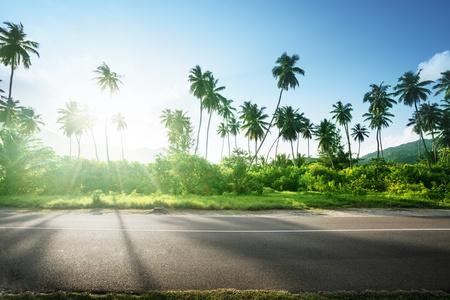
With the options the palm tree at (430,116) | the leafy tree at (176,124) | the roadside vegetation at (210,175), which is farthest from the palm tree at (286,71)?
the palm tree at (430,116)

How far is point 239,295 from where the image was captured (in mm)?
2961

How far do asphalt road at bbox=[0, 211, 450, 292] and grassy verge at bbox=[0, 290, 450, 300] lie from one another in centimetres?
17

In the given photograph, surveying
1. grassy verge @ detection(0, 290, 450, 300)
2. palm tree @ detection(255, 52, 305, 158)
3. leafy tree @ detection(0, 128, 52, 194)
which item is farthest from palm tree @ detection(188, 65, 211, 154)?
grassy verge @ detection(0, 290, 450, 300)

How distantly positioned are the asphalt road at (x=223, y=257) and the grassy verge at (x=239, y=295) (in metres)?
0.17

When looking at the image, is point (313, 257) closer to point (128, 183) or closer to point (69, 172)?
point (128, 183)

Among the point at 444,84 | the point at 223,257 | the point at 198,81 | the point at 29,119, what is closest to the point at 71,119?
the point at 29,119

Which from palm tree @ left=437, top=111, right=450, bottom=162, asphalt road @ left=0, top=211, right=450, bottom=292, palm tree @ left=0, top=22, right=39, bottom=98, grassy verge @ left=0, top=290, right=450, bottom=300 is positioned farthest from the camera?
palm tree @ left=437, top=111, right=450, bottom=162

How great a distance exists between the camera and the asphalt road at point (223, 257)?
11.0 ft

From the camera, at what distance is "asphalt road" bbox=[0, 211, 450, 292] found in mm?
3346

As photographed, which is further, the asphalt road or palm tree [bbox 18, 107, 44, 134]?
palm tree [bbox 18, 107, 44, 134]

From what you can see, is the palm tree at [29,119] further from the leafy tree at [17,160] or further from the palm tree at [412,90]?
the palm tree at [412,90]

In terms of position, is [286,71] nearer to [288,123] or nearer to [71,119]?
[288,123]

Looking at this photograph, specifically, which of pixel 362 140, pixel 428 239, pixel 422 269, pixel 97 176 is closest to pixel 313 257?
pixel 422 269

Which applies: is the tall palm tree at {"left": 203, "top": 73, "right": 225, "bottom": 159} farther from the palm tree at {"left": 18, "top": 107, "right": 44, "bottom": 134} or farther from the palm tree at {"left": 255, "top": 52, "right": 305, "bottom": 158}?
the palm tree at {"left": 18, "top": 107, "right": 44, "bottom": 134}
